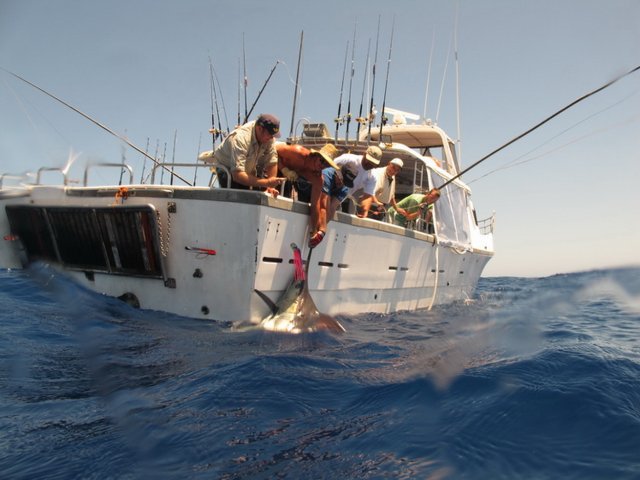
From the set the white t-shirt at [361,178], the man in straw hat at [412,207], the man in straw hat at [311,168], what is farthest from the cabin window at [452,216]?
the man in straw hat at [311,168]

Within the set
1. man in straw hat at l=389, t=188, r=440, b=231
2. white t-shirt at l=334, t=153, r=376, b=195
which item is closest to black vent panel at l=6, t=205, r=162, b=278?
white t-shirt at l=334, t=153, r=376, b=195

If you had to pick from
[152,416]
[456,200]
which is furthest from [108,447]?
[456,200]

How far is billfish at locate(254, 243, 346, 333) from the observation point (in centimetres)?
505

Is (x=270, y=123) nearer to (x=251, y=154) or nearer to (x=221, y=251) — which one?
(x=251, y=154)

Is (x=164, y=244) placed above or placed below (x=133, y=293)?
above

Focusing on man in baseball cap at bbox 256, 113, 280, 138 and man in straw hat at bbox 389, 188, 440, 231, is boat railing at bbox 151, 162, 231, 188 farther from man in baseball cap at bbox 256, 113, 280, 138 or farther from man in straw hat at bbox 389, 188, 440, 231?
man in straw hat at bbox 389, 188, 440, 231

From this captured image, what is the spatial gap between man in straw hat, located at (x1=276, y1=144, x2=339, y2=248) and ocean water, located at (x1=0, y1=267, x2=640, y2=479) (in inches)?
56.6

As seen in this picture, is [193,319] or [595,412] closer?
[595,412]

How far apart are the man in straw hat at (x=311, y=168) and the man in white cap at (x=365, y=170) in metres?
1.03

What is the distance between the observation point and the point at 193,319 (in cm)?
531

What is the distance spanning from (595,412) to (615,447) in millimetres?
458

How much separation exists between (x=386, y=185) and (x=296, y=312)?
4037 mm

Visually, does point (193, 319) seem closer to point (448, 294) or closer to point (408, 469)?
point (408, 469)

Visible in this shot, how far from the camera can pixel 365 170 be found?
7.07 m
